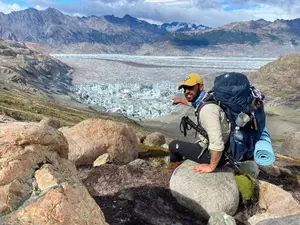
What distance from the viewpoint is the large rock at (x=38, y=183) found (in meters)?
5.57

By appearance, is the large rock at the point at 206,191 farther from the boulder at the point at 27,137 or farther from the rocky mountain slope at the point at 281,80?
the rocky mountain slope at the point at 281,80

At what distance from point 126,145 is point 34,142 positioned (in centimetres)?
790

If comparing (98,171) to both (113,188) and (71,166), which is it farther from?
(71,166)

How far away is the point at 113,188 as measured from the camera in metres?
10.8

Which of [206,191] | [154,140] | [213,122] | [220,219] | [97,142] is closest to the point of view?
[213,122]

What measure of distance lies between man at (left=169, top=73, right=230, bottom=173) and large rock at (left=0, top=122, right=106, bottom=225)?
3.39 metres

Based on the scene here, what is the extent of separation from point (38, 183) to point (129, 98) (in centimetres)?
13229

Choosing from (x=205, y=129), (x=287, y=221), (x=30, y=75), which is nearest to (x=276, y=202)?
(x=287, y=221)

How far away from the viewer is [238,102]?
8383mm

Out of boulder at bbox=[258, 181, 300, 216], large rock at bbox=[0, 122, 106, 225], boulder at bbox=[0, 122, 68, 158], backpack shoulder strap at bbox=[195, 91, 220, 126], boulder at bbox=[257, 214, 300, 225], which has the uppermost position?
backpack shoulder strap at bbox=[195, 91, 220, 126]

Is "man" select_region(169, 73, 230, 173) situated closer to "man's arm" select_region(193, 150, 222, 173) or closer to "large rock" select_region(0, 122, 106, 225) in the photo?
"man's arm" select_region(193, 150, 222, 173)

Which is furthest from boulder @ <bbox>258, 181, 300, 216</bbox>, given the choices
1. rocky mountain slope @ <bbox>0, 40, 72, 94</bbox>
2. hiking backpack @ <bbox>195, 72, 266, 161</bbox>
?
rocky mountain slope @ <bbox>0, 40, 72, 94</bbox>

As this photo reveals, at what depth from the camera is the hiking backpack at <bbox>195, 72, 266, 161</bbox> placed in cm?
836

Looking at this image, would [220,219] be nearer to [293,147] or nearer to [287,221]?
[287,221]
